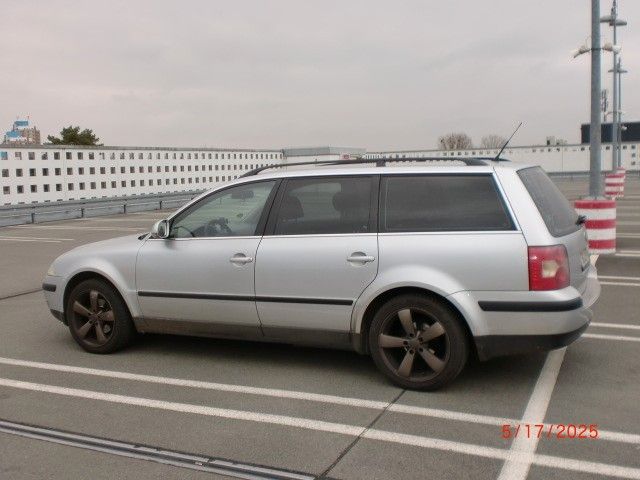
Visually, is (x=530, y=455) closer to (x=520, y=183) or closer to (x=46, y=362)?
(x=520, y=183)

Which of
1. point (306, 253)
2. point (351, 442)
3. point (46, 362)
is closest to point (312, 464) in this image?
point (351, 442)

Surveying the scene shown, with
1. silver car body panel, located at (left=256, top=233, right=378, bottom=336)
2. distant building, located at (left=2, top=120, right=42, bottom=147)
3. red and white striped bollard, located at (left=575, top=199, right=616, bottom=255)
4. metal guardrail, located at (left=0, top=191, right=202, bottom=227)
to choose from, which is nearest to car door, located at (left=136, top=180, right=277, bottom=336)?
silver car body panel, located at (left=256, top=233, right=378, bottom=336)

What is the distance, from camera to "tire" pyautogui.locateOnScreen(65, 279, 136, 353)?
5.72 metres

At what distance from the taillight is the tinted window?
1184 mm

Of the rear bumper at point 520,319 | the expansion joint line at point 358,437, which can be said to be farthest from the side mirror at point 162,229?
the rear bumper at point 520,319

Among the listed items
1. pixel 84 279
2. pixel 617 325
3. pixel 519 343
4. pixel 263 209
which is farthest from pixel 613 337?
pixel 84 279

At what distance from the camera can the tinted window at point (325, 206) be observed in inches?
193

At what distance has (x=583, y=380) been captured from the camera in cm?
479

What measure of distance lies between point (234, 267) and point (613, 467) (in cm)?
295

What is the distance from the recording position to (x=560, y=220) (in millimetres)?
4781

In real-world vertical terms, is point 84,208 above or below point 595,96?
below

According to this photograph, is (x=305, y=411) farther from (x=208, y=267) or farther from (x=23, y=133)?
(x=23, y=133)

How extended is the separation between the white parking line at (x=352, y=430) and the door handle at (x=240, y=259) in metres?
1.18

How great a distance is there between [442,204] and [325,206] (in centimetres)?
89
